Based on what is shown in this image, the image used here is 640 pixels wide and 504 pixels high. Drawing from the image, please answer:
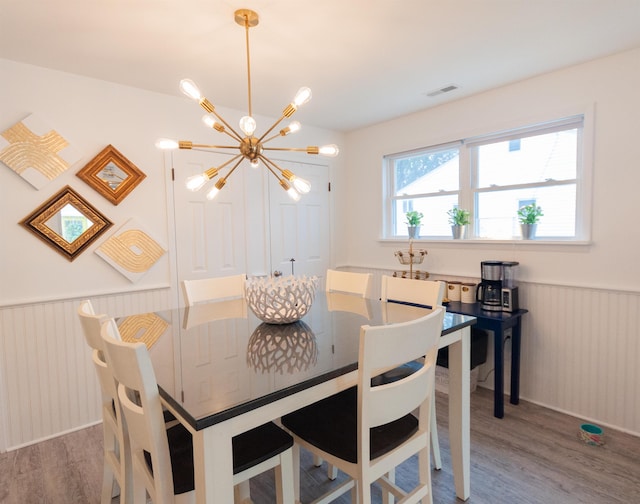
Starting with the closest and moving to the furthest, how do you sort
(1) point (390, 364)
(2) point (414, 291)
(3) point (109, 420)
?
(1) point (390, 364) < (3) point (109, 420) < (2) point (414, 291)

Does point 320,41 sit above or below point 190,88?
above

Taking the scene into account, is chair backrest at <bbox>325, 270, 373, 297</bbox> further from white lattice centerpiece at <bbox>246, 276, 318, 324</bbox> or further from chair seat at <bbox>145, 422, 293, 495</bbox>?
chair seat at <bbox>145, 422, 293, 495</bbox>

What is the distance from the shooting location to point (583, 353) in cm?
257

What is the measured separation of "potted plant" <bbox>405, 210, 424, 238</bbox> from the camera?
139 inches

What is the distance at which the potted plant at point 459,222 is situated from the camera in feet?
10.5

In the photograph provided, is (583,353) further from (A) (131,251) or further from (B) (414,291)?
(A) (131,251)

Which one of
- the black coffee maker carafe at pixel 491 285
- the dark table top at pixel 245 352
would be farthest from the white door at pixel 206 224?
the black coffee maker carafe at pixel 491 285

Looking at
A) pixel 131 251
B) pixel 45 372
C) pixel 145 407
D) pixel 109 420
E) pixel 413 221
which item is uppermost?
pixel 413 221

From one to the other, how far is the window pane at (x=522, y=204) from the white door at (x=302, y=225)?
1.57 metres

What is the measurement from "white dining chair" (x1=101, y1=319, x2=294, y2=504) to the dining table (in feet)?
0.26

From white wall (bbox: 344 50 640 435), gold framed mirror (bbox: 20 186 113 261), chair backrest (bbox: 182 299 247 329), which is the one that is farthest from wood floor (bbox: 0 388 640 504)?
gold framed mirror (bbox: 20 186 113 261)

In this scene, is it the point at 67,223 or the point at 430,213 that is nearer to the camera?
the point at 67,223

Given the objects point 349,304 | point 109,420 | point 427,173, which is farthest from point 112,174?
point 427,173

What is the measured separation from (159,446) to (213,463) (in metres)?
0.18
